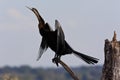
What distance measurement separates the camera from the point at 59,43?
7.22 metres

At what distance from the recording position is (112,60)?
7129 millimetres

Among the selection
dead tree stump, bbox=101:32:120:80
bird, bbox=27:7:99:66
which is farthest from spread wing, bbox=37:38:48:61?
dead tree stump, bbox=101:32:120:80

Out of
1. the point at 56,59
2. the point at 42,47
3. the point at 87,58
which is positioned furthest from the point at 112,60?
the point at 42,47

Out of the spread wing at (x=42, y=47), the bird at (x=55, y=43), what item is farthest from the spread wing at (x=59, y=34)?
the spread wing at (x=42, y=47)

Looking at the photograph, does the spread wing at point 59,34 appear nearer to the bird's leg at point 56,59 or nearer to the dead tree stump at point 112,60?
the bird's leg at point 56,59

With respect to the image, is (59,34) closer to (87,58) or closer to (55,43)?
(55,43)

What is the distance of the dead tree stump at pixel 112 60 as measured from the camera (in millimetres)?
7074

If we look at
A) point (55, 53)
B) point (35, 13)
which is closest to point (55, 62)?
point (55, 53)

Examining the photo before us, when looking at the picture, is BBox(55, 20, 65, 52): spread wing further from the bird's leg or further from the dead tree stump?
the dead tree stump

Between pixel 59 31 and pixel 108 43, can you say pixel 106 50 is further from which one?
pixel 59 31

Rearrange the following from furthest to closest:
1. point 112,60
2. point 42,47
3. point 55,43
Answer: point 42,47 < point 55,43 < point 112,60

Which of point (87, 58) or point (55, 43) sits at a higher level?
point (55, 43)

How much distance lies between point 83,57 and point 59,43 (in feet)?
1.26

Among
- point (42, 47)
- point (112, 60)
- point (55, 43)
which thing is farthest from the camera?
point (42, 47)
